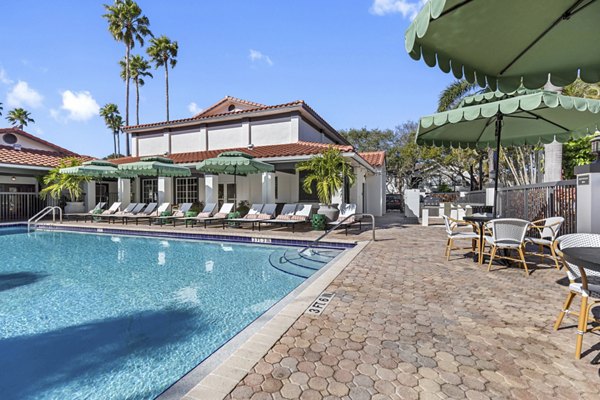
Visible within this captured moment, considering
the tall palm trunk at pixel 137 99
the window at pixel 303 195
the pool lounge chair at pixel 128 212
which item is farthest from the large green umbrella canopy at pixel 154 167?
the tall palm trunk at pixel 137 99

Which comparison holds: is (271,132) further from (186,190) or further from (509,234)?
(509,234)

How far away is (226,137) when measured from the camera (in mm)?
18375

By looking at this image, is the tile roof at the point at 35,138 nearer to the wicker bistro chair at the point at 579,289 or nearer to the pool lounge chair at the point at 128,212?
the pool lounge chair at the point at 128,212

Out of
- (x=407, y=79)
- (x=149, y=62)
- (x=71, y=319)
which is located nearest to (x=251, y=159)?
(x=71, y=319)

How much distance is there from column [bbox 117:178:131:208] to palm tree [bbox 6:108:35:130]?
122ft

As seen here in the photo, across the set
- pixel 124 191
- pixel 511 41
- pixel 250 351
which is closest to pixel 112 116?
pixel 124 191

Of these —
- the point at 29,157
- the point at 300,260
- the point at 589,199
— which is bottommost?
the point at 300,260

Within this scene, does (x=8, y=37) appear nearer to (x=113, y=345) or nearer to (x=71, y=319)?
(x=71, y=319)

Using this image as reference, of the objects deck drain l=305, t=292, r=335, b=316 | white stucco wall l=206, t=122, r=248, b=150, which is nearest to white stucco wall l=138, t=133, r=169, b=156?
white stucco wall l=206, t=122, r=248, b=150

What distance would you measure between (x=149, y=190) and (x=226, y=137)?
680cm

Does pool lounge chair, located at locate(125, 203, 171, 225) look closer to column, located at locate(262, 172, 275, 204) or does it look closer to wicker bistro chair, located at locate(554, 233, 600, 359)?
column, located at locate(262, 172, 275, 204)

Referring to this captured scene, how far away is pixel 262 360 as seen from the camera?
2.53 meters

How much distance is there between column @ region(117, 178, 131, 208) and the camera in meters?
18.1

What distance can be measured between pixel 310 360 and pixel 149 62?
38435mm
